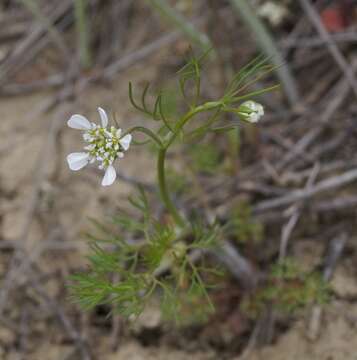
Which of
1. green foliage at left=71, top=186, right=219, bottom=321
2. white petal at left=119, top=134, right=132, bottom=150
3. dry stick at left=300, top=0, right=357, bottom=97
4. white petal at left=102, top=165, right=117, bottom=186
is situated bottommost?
green foliage at left=71, top=186, right=219, bottom=321

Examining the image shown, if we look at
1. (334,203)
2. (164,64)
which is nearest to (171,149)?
(164,64)

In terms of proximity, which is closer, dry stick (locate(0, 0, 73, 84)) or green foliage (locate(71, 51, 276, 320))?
green foliage (locate(71, 51, 276, 320))

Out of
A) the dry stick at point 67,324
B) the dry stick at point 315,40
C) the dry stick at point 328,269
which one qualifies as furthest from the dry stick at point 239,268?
the dry stick at point 315,40

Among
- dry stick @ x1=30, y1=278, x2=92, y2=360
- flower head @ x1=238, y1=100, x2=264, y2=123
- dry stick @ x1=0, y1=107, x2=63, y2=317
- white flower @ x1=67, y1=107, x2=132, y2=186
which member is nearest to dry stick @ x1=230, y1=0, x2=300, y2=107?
flower head @ x1=238, y1=100, x2=264, y2=123

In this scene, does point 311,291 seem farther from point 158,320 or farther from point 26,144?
point 26,144

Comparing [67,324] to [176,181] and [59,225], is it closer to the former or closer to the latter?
[59,225]

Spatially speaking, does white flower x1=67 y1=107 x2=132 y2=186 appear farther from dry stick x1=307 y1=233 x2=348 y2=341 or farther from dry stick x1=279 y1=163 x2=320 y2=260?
dry stick x1=307 y1=233 x2=348 y2=341
